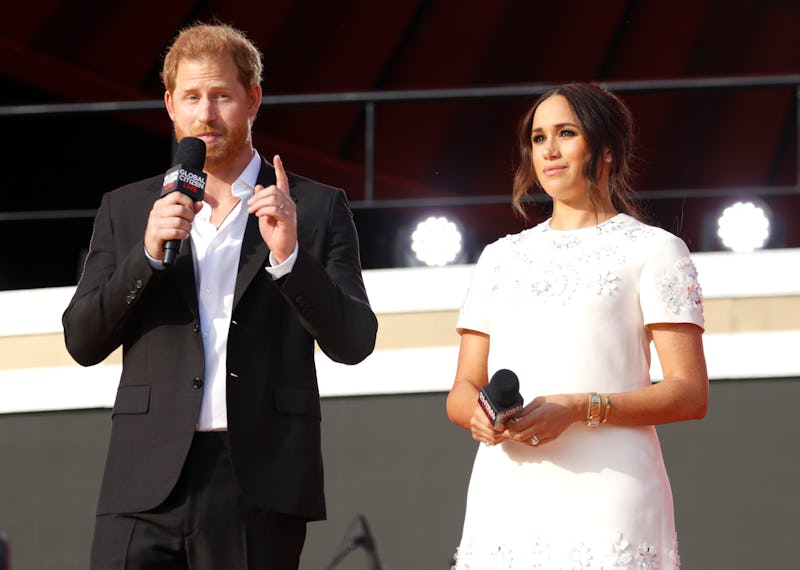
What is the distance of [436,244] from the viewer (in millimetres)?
4598

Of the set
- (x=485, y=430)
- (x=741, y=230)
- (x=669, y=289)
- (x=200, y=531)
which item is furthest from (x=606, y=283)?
(x=741, y=230)

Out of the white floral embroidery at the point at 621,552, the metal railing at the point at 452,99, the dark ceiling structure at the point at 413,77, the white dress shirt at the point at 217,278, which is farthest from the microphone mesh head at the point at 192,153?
the dark ceiling structure at the point at 413,77

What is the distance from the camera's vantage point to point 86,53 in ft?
26.2

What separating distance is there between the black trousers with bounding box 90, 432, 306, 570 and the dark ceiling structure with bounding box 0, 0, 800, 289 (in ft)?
18.3

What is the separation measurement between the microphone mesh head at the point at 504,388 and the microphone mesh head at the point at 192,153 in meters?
0.58

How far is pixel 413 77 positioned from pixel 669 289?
667 centimetres

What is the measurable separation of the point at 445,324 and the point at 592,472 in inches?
91.7

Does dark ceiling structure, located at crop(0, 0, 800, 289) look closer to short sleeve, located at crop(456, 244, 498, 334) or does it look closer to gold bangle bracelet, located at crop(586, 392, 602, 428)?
short sleeve, located at crop(456, 244, 498, 334)

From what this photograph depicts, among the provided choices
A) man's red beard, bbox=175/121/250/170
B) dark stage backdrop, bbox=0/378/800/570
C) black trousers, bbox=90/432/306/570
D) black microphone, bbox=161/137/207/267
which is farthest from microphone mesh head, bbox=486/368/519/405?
dark stage backdrop, bbox=0/378/800/570

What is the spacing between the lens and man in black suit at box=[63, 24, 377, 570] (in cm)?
193

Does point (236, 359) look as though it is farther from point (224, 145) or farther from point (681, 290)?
point (681, 290)

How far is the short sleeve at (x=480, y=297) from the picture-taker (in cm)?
222

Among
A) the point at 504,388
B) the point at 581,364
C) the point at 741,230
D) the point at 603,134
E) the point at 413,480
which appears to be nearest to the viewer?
the point at 504,388

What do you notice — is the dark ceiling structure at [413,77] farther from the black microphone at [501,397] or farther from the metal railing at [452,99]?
the black microphone at [501,397]
